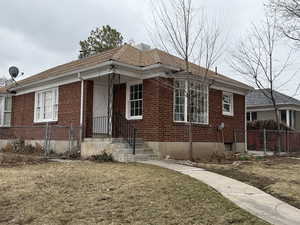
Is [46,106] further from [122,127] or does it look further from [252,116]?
[252,116]

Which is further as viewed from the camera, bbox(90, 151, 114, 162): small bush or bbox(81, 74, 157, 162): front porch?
bbox(81, 74, 157, 162): front porch

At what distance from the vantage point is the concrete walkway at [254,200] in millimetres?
4996

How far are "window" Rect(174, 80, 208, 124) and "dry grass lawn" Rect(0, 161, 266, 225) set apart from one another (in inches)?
200

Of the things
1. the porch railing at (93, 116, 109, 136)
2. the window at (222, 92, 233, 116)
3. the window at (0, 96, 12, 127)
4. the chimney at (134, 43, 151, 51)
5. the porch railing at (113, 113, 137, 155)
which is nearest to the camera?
the porch railing at (113, 113, 137, 155)

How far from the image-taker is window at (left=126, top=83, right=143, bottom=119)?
13.2 metres

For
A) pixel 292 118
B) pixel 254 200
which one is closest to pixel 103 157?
pixel 254 200

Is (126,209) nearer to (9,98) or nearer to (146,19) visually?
(146,19)

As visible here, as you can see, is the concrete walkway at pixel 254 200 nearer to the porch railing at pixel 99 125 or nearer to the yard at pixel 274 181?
the yard at pixel 274 181

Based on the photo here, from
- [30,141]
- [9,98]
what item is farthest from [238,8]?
[9,98]

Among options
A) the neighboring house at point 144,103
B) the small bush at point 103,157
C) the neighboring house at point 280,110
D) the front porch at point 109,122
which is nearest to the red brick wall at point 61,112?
the neighboring house at point 144,103

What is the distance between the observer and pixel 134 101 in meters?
13.4

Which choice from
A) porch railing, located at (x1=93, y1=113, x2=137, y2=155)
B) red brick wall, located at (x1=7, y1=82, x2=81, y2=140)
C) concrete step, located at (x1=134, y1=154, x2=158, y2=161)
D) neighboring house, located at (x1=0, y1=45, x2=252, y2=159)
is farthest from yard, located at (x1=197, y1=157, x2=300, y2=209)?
red brick wall, located at (x1=7, y1=82, x2=81, y2=140)

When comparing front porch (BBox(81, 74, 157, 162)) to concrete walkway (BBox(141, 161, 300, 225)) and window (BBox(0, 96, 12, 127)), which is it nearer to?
concrete walkway (BBox(141, 161, 300, 225))

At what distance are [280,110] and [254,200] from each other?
21.1 metres
